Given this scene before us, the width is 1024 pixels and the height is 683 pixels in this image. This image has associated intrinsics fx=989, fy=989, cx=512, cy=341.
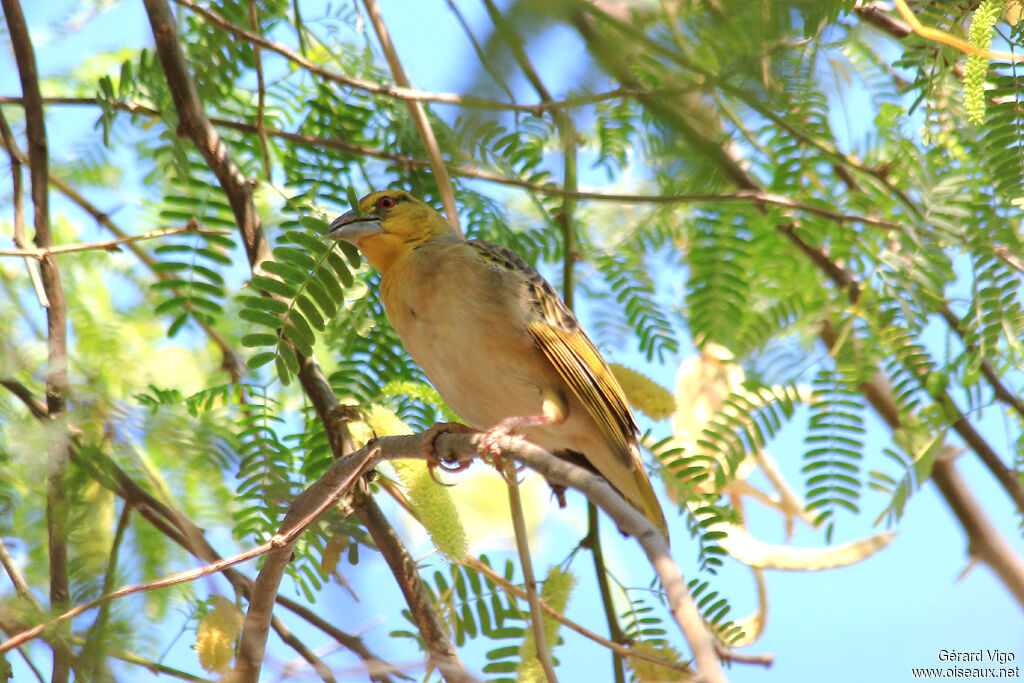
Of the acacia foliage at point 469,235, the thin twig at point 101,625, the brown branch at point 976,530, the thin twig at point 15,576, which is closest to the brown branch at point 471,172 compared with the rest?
the acacia foliage at point 469,235

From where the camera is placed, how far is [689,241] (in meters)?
4.30

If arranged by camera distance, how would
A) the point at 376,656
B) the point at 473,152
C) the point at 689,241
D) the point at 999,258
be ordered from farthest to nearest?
1. the point at 689,241
2. the point at 999,258
3. the point at 376,656
4. the point at 473,152

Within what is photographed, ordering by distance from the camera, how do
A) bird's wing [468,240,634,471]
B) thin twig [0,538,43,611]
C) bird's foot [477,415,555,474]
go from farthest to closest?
bird's wing [468,240,634,471] → bird's foot [477,415,555,474] → thin twig [0,538,43,611]

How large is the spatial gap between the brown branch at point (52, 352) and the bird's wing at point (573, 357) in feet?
4.88

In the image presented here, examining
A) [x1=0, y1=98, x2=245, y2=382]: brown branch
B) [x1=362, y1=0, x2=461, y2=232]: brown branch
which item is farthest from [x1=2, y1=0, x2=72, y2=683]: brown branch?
[x1=362, y1=0, x2=461, y2=232]: brown branch

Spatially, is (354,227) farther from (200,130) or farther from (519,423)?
(519,423)

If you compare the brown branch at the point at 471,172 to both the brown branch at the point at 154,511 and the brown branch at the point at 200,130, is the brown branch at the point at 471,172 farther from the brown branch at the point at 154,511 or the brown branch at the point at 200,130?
the brown branch at the point at 154,511

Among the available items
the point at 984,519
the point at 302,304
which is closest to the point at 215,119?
the point at 302,304

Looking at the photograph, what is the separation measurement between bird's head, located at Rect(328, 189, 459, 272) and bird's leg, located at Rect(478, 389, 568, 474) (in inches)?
30.2

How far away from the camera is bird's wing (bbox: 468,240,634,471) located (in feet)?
11.7

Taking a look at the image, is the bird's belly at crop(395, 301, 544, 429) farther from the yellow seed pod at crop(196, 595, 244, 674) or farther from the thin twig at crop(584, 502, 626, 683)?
the yellow seed pod at crop(196, 595, 244, 674)

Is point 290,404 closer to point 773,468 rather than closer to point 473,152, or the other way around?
point 773,468

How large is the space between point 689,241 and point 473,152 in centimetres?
320

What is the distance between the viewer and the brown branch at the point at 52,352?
1528mm
